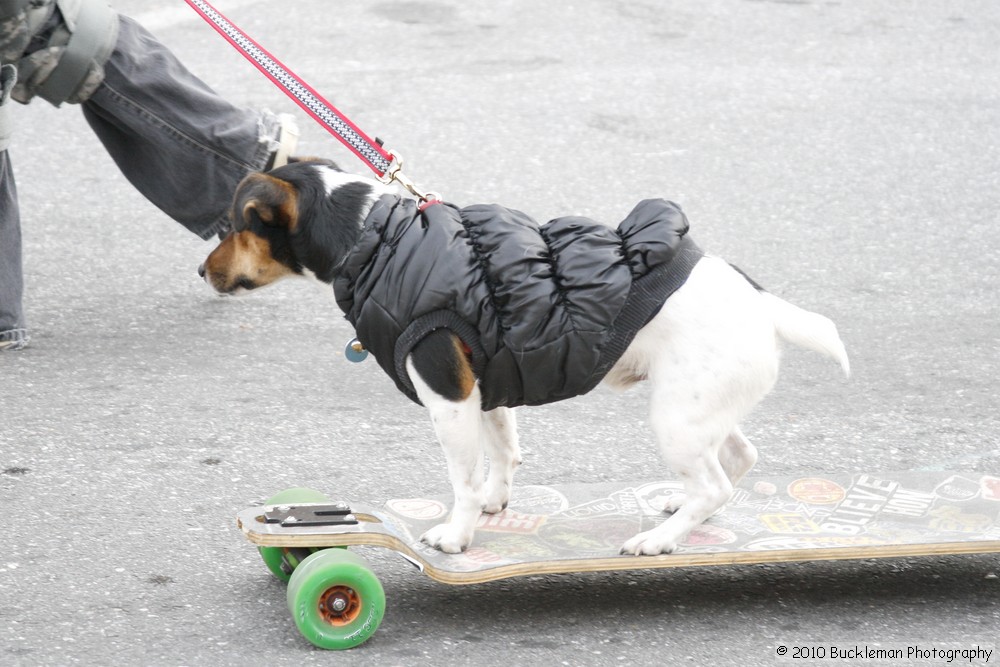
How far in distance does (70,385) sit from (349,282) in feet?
6.55

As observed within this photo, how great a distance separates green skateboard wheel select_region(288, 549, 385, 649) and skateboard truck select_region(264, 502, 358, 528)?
0.16 metres

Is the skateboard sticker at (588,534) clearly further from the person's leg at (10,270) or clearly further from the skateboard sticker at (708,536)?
the person's leg at (10,270)

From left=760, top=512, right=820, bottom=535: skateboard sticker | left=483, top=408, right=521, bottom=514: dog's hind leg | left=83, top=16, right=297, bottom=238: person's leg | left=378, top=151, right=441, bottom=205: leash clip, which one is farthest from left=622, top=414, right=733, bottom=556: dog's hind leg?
left=83, top=16, right=297, bottom=238: person's leg

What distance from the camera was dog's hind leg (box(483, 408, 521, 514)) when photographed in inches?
148

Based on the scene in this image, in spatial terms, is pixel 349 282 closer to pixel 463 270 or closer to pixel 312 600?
pixel 463 270

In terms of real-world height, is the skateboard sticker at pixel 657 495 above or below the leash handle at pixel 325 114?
below

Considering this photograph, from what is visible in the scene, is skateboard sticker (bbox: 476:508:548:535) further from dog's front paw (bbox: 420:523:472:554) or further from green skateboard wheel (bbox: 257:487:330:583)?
green skateboard wheel (bbox: 257:487:330:583)

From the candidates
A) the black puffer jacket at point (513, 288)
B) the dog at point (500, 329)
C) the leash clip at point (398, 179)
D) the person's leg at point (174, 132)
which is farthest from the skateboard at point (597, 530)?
the person's leg at point (174, 132)

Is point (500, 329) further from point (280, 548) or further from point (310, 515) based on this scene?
point (280, 548)

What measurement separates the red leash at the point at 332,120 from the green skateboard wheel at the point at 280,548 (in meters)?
0.85

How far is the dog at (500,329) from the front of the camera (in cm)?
332

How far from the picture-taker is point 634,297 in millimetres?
3338

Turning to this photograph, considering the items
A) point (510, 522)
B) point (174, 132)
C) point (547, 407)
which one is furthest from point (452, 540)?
point (174, 132)

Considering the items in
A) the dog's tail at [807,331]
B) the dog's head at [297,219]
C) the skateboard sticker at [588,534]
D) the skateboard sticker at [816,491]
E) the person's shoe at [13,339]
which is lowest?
the person's shoe at [13,339]
